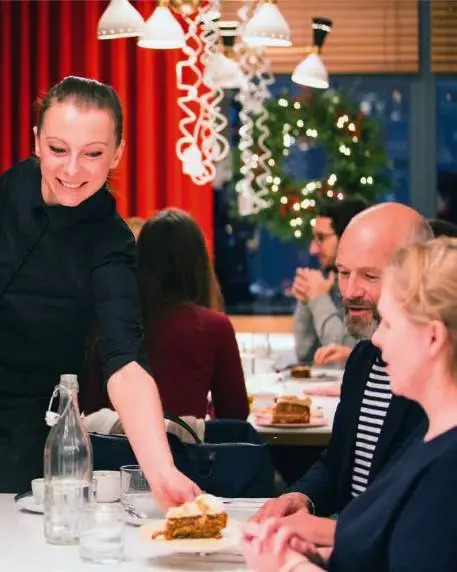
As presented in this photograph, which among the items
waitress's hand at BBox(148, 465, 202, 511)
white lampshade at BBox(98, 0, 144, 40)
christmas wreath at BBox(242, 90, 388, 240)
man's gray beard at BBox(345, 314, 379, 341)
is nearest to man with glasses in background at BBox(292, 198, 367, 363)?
christmas wreath at BBox(242, 90, 388, 240)

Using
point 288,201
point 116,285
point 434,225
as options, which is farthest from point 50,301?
point 288,201

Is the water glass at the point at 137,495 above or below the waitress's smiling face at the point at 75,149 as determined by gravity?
below

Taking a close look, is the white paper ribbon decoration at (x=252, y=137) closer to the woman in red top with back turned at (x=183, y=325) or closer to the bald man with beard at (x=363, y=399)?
the woman in red top with back turned at (x=183, y=325)

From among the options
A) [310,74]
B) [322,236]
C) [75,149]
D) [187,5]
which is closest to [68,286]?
[75,149]

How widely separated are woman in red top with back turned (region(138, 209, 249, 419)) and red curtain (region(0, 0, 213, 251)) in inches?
116

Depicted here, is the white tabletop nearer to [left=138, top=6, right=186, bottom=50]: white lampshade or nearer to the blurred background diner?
[left=138, top=6, right=186, bottom=50]: white lampshade

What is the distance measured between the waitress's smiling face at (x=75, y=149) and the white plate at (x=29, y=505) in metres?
0.59

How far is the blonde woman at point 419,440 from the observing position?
1707 millimetres

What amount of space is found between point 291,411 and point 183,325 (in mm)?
420

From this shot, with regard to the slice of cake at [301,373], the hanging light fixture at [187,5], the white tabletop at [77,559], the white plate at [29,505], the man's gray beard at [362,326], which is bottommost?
the slice of cake at [301,373]

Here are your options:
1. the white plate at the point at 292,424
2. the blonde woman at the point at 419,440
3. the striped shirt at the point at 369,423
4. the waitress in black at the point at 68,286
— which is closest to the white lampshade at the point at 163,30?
the white plate at the point at 292,424

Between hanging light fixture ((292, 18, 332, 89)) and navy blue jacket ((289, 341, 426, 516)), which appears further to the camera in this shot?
hanging light fixture ((292, 18, 332, 89))

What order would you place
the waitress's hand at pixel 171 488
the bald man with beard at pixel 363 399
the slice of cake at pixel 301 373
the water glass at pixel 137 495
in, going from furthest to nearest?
1. the slice of cake at pixel 301 373
2. the bald man with beard at pixel 363 399
3. the water glass at pixel 137 495
4. the waitress's hand at pixel 171 488

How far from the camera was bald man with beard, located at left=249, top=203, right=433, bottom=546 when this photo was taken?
2.52m
